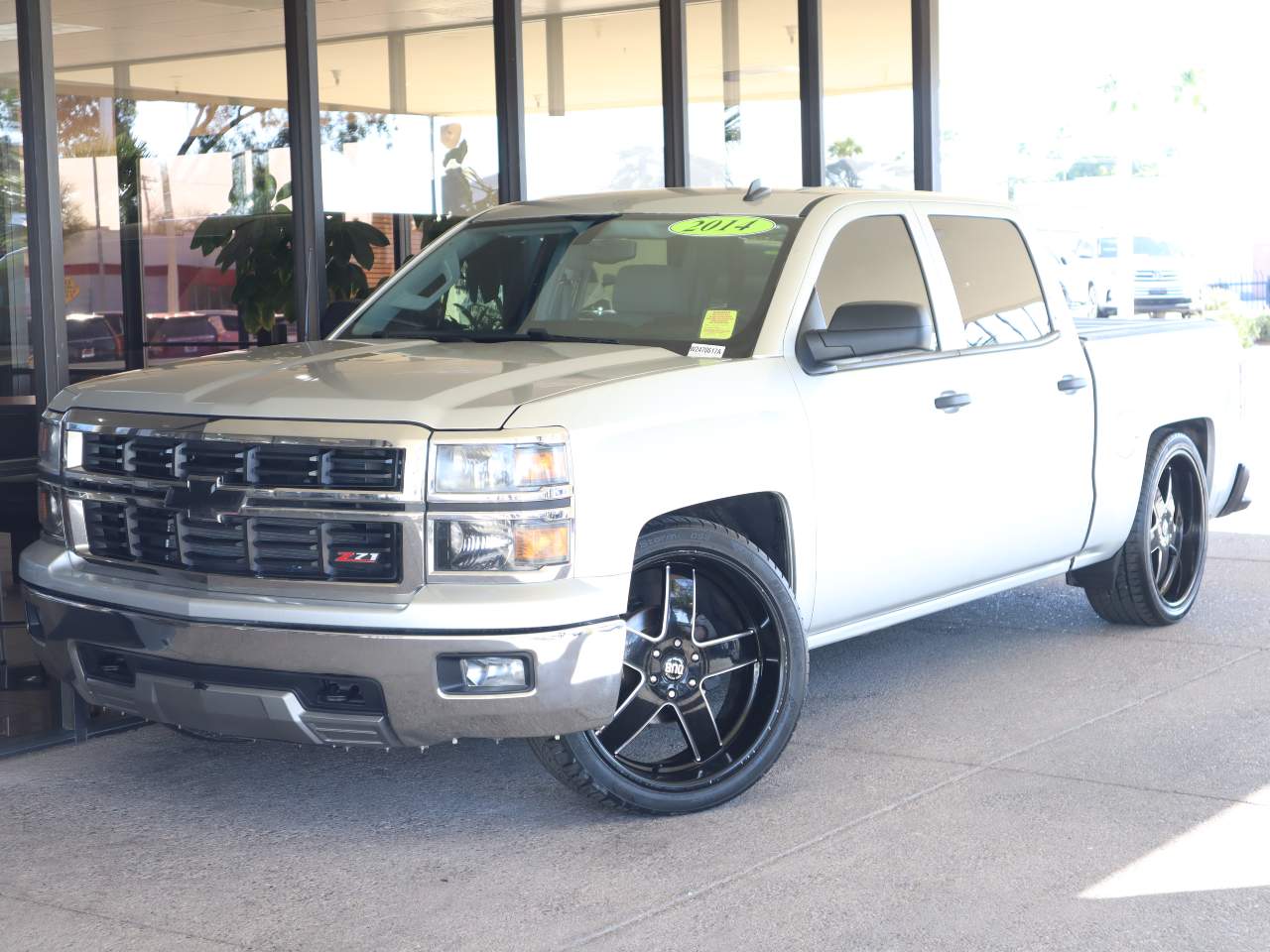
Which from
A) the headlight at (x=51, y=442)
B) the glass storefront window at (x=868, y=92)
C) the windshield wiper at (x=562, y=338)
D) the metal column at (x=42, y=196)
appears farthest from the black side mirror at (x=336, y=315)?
the glass storefront window at (x=868, y=92)

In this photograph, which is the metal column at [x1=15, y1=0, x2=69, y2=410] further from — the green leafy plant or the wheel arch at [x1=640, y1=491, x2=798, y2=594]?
the wheel arch at [x1=640, y1=491, x2=798, y2=594]

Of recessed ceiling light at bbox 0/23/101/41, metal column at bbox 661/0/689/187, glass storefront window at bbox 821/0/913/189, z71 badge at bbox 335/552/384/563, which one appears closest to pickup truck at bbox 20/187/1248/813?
z71 badge at bbox 335/552/384/563

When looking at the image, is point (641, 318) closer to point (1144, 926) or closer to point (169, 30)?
point (1144, 926)

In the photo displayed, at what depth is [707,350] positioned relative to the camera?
5363mm

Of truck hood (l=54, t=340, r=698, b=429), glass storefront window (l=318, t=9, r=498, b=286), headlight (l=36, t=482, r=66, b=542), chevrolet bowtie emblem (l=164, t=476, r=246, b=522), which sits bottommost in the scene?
headlight (l=36, t=482, r=66, b=542)

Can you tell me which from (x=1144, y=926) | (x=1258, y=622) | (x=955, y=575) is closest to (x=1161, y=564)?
(x=1258, y=622)

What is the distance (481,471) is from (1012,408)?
264 cm

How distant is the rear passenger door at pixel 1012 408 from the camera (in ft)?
20.2

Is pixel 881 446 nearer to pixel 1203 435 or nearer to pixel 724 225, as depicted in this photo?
pixel 724 225

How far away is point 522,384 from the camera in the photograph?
15.6 feet

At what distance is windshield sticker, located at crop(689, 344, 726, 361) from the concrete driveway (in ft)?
4.59

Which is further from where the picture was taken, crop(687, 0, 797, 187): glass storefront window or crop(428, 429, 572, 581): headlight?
crop(687, 0, 797, 187): glass storefront window

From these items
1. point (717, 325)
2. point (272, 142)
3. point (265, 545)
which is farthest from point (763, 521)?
point (272, 142)

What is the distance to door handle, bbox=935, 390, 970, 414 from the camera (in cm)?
593
